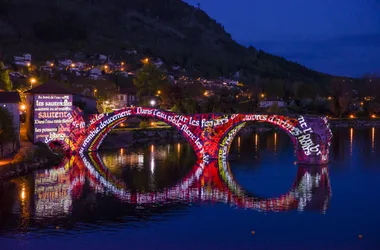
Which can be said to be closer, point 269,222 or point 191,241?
point 191,241

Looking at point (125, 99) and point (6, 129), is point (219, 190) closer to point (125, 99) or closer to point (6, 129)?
point (6, 129)

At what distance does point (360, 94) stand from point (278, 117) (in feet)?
376

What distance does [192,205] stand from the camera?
27.9m

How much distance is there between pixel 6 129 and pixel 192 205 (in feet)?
61.0

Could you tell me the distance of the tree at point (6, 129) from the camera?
3859cm

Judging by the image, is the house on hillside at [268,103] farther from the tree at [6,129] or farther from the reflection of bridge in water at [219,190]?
the tree at [6,129]

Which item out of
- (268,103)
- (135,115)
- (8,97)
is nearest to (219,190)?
(135,115)

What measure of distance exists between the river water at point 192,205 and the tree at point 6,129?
4.30 meters

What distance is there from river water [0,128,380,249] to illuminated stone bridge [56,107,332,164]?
1.51 m

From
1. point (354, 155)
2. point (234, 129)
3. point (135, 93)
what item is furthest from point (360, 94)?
point (234, 129)

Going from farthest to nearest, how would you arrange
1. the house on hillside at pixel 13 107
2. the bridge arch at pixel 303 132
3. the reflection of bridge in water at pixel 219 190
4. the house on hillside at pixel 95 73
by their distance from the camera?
1. the house on hillside at pixel 95 73
2. the house on hillside at pixel 13 107
3. the bridge arch at pixel 303 132
4. the reflection of bridge in water at pixel 219 190

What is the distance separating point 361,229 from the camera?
23344 mm

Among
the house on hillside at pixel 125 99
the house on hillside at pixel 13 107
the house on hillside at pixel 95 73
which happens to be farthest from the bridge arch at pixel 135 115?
the house on hillside at pixel 95 73

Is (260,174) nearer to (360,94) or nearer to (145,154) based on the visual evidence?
(145,154)
